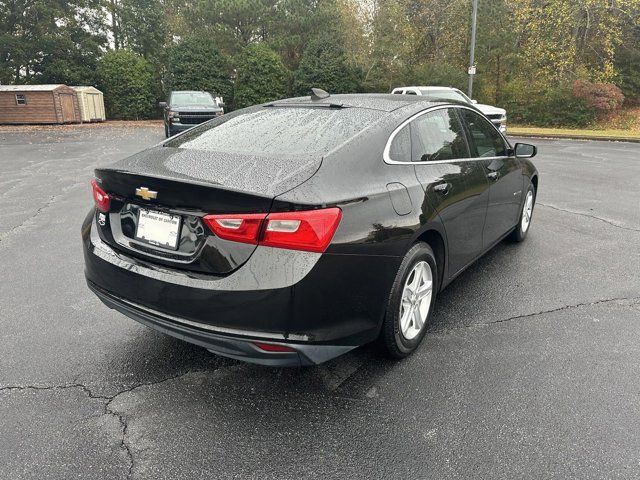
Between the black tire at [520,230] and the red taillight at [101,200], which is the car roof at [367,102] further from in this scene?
the black tire at [520,230]

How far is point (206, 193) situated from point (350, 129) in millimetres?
1058

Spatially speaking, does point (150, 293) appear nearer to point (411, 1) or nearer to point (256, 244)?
point (256, 244)

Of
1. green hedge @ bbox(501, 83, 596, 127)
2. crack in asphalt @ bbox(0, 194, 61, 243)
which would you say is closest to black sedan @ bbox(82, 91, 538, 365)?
crack in asphalt @ bbox(0, 194, 61, 243)

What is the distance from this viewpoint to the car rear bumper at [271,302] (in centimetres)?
229

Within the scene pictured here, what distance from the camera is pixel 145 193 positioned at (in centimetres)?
258

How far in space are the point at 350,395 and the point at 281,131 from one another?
5.45 feet

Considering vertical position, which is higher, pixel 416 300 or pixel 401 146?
pixel 401 146

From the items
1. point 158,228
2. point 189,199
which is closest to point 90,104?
point 158,228

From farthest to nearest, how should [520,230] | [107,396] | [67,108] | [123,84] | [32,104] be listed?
1. [123,84]
2. [67,108]
3. [32,104]
4. [520,230]
5. [107,396]

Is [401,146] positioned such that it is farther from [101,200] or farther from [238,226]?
[101,200]

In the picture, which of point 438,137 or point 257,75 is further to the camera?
point 257,75

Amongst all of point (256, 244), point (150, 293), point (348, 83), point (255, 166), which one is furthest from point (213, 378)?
point (348, 83)

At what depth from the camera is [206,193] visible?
2.38m

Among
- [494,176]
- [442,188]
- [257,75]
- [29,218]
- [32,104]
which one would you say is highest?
[442,188]
